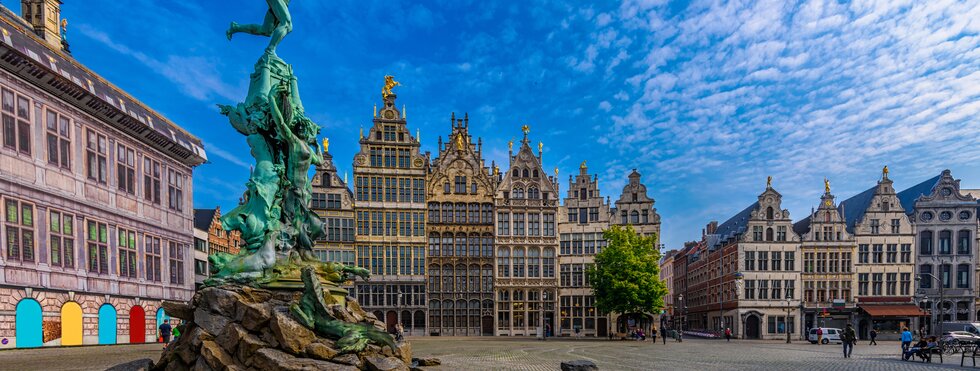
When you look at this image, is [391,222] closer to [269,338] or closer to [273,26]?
[273,26]

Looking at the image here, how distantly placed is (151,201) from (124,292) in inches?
237

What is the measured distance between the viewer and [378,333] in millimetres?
14289

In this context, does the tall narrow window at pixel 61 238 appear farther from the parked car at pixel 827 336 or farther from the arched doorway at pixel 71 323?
the parked car at pixel 827 336

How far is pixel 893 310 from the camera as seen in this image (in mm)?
49969

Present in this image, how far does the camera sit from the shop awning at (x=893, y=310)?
49.4 meters

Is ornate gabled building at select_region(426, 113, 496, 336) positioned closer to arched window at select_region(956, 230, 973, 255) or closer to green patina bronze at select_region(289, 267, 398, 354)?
green patina bronze at select_region(289, 267, 398, 354)

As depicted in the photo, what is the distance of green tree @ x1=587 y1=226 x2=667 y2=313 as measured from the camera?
41312 millimetres

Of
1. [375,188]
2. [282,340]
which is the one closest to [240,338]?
[282,340]

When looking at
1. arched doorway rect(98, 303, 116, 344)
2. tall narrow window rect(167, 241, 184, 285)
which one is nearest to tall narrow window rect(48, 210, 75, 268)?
arched doorway rect(98, 303, 116, 344)

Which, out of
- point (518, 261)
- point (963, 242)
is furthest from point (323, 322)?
point (963, 242)

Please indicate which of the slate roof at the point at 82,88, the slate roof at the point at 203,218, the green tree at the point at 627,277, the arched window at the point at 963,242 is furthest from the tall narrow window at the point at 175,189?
the arched window at the point at 963,242

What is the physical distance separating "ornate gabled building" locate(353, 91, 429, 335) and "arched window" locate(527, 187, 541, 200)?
368 inches

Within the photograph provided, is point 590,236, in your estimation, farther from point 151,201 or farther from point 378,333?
point 378,333

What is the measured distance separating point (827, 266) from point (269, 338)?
5227cm
